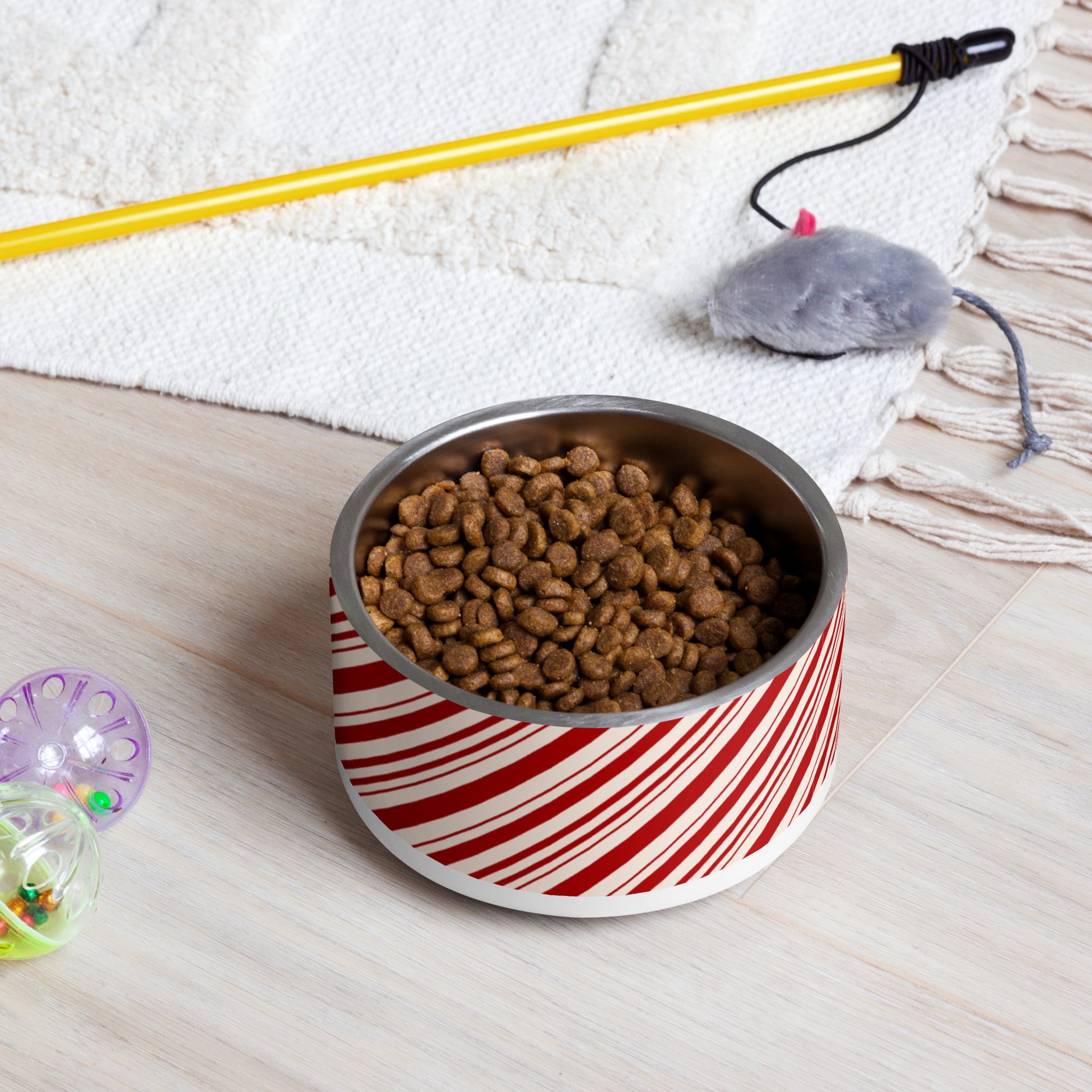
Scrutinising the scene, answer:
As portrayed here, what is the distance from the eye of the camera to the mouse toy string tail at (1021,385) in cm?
101

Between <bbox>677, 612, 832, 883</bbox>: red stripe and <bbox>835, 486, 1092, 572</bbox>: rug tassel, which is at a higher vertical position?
<bbox>677, 612, 832, 883</bbox>: red stripe

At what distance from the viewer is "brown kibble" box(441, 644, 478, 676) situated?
0.71 meters

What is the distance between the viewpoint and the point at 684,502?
→ 2.65 ft

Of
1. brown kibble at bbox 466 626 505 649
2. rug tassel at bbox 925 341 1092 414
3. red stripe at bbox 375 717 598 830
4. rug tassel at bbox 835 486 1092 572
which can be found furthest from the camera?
rug tassel at bbox 925 341 1092 414

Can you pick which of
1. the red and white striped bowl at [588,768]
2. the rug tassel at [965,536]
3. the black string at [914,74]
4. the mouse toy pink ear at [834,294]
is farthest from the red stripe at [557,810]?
the black string at [914,74]

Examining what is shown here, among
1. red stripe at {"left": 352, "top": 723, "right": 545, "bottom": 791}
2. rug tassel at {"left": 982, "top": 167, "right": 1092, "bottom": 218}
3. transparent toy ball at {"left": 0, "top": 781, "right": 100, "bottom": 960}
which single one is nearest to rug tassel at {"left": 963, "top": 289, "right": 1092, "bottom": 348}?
rug tassel at {"left": 982, "top": 167, "right": 1092, "bottom": 218}

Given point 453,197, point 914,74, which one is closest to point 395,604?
point 453,197

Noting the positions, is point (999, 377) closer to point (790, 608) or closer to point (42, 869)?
point (790, 608)

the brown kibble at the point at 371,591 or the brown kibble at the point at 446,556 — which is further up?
the brown kibble at the point at 446,556

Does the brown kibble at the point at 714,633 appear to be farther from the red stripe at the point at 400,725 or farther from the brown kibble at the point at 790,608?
the red stripe at the point at 400,725

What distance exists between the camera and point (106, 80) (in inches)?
51.5

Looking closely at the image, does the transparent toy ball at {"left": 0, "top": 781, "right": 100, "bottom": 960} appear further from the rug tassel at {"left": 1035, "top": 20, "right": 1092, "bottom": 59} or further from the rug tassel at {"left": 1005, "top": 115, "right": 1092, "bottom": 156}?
the rug tassel at {"left": 1035, "top": 20, "right": 1092, "bottom": 59}

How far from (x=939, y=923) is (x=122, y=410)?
77cm

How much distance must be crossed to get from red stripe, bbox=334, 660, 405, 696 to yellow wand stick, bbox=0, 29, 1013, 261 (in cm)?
65
